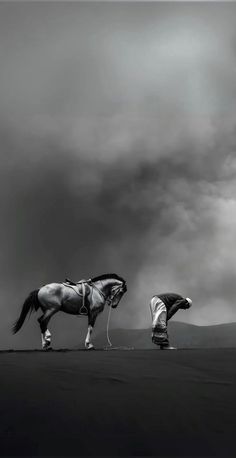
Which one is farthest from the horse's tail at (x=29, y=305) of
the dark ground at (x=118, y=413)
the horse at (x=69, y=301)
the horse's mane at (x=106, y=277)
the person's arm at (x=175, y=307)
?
the dark ground at (x=118, y=413)

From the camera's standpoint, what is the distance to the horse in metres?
10.3

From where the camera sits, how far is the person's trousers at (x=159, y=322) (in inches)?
366

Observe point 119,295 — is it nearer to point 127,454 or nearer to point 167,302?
point 167,302

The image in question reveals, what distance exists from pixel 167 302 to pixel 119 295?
1.95 meters

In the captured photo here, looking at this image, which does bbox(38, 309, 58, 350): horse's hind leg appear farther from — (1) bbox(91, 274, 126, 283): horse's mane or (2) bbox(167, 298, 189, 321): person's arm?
(2) bbox(167, 298, 189, 321): person's arm

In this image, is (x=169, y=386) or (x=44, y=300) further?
(x=44, y=300)

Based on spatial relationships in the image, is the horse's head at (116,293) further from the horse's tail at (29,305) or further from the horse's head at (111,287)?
the horse's tail at (29,305)

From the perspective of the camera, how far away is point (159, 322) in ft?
31.0

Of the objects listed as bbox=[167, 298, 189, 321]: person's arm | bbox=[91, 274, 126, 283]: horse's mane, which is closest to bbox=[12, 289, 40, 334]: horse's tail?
bbox=[91, 274, 126, 283]: horse's mane

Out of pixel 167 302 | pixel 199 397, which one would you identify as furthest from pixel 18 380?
pixel 167 302

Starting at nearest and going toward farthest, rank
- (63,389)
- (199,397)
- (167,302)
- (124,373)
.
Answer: (199,397) < (63,389) < (124,373) < (167,302)

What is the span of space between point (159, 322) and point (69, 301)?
2.18 metres

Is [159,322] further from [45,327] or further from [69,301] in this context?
[45,327]

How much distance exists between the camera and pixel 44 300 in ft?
34.1
